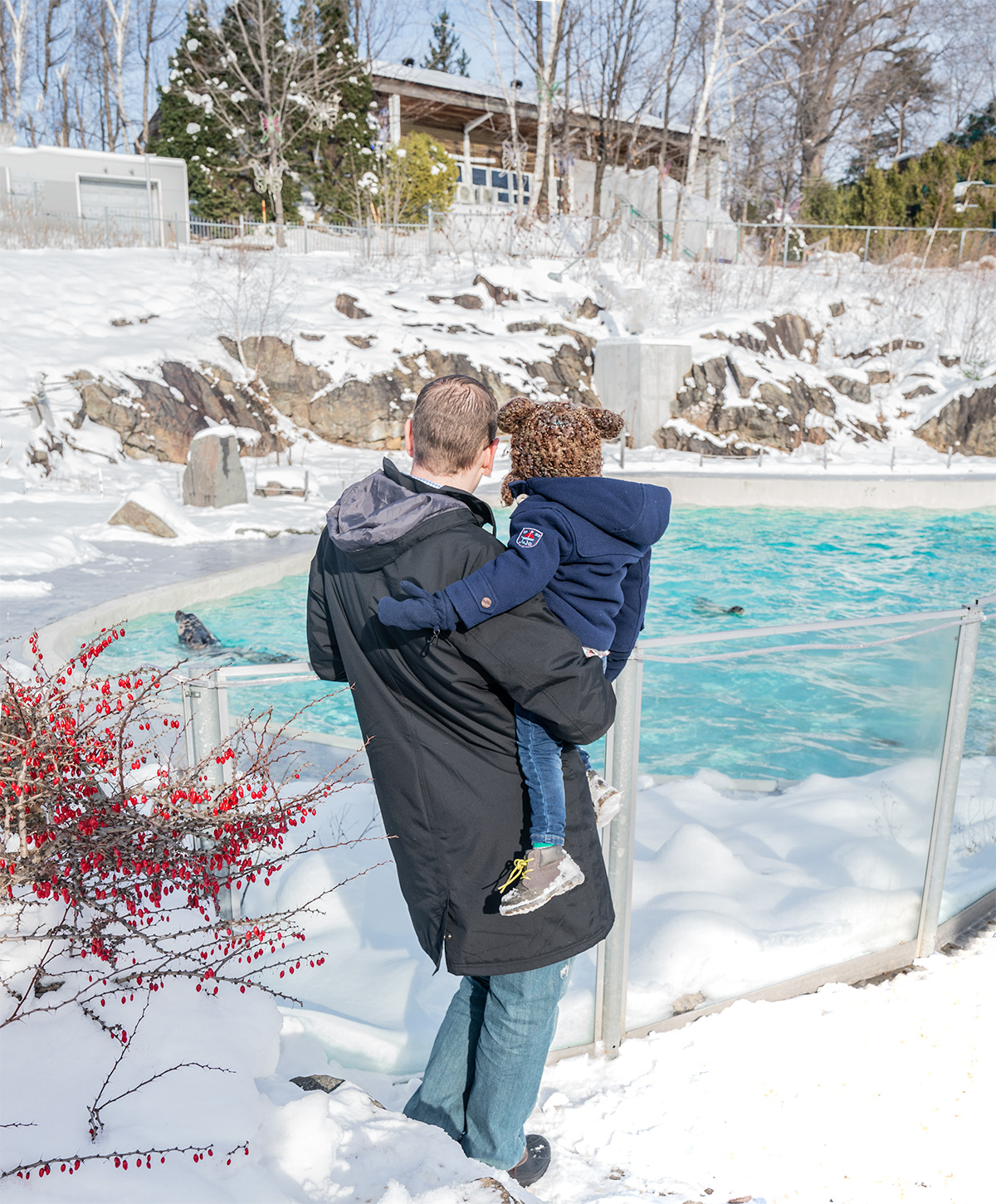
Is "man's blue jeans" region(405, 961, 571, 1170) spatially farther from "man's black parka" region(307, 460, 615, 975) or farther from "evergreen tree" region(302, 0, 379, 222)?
"evergreen tree" region(302, 0, 379, 222)

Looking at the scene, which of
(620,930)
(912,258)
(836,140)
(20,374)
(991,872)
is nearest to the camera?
(620,930)

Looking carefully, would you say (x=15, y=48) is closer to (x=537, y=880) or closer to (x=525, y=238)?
(x=525, y=238)

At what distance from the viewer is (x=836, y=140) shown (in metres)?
32.8

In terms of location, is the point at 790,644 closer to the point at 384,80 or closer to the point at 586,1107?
the point at 586,1107

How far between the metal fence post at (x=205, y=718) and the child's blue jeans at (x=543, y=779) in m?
0.81

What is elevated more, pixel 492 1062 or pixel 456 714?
pixel 456 714

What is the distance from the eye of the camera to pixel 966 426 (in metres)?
18.2

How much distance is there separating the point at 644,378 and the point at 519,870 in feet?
52.0

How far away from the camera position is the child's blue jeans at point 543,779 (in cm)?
170

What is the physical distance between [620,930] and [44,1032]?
149 cm

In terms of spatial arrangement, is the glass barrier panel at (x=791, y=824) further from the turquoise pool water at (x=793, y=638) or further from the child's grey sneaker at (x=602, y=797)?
the child's grey sneaker at (x=602, y=797)

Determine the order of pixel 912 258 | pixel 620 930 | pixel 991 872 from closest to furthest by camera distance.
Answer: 1. pixel 620 930
2. pixel 991 872
3. pixel 912 258

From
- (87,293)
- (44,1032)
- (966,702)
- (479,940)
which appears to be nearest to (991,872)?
(966,702)

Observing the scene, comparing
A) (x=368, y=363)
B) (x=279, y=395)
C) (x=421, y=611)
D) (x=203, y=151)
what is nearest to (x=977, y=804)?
(x=421, y=611)
